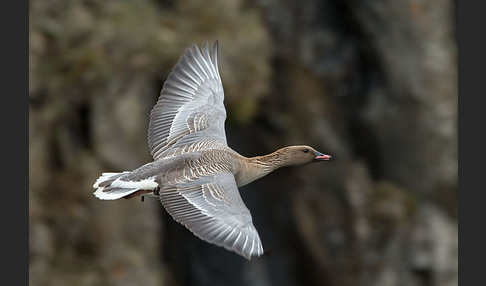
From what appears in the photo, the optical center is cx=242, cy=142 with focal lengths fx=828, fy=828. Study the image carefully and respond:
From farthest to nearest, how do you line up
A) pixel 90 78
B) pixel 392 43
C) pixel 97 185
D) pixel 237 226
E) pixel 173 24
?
pixel 392 43 < pixel 173 24 < pixel 90 78 < pixel 97 185 < pixel 237 226

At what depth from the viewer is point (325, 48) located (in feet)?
53.4

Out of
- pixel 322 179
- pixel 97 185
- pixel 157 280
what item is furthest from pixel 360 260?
pixel 97 185

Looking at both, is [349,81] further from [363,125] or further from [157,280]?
[157,280]

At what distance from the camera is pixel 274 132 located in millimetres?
15836

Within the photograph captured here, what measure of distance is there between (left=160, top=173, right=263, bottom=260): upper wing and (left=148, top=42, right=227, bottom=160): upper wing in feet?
3.82

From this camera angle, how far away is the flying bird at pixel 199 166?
6.97 metres

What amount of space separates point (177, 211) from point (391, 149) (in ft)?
31.7

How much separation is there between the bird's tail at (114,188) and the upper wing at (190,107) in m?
0.80

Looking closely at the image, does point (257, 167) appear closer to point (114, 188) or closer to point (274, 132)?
point (114, 188)

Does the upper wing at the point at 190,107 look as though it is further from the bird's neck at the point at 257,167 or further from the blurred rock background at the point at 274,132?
the blurred rock background at the point at 274,132

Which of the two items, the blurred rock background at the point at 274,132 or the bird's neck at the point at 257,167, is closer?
the bird's neck at the point at 257,167

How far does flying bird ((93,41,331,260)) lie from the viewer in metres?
6.97

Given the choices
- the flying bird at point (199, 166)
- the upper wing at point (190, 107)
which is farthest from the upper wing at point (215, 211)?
the upper wing at point (190, 107)

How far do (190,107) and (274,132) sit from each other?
22.7 ft
